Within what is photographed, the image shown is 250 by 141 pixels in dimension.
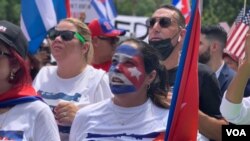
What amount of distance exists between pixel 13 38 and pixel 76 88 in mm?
1157

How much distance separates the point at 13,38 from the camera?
4117 millimetres

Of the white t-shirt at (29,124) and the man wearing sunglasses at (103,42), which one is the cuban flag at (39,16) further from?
the white t-shirt at (29,124)

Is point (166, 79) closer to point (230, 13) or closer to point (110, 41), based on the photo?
point (110, 41)

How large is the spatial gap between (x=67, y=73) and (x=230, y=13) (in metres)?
22.1

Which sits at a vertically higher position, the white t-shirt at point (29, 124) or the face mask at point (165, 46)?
the face mask at point (165, 46)

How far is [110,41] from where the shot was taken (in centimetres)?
647

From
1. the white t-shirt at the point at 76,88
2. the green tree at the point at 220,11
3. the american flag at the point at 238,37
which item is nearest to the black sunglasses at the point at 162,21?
the white t-shirt at the point at 76,88

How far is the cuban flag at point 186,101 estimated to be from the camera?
4.03 m

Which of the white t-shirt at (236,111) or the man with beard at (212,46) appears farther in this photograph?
the man with beard at (212,46)

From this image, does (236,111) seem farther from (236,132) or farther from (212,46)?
(212,46)

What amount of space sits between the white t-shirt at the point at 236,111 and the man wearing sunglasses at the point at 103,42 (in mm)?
2711

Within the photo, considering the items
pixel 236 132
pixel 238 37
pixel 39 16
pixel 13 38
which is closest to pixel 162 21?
pixel 13 38

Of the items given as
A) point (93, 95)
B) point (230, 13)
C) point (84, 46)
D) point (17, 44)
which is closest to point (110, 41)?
point (84, 46)

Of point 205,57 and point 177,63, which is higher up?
point 177,63
